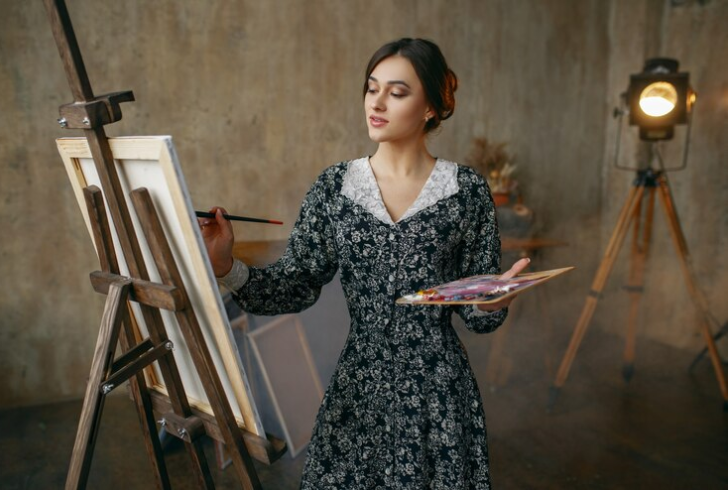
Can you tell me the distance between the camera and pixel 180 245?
3.66ft

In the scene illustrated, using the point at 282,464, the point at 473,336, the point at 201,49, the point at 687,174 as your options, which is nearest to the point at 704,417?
the point at 473,336

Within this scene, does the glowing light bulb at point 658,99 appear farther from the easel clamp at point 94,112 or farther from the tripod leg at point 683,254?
the easel clamp at point 94,112

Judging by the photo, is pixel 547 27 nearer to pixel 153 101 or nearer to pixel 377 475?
pixel 153 101

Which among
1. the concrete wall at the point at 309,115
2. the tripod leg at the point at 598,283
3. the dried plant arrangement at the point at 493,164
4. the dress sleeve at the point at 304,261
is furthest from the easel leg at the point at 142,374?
the dried plant arrangement at the point at 493,164

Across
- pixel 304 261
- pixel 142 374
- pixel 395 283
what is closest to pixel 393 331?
pixel 395 283

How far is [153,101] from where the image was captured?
2992 millimetres

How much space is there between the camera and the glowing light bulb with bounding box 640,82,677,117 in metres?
3.01

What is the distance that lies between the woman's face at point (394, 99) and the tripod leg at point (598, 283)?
1.95 m

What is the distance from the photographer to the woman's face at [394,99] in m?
1.34

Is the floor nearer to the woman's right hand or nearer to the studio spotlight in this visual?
the studio spotlight

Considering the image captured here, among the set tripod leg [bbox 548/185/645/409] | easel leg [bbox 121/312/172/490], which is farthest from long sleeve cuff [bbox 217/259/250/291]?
tripod leg [bbox 548/185/645/409]

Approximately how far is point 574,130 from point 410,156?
333cm

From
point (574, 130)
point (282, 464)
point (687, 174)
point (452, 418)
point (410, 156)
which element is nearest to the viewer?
point (452, 418)

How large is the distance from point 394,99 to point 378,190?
8.3 inches
